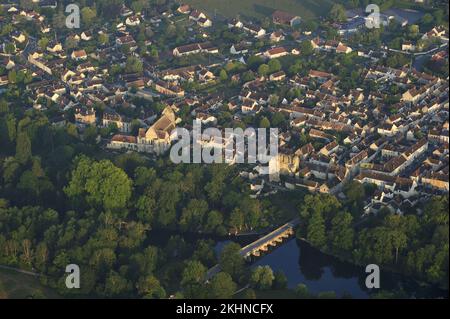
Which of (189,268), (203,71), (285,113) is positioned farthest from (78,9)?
(189,268)

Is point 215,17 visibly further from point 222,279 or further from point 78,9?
point 222,279

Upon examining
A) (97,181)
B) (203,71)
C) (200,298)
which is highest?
(203,71)

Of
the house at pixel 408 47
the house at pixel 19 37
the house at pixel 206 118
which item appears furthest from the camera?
the house at pixel 19 37

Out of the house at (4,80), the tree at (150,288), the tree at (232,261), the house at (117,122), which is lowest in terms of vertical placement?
the tree at (150,288)

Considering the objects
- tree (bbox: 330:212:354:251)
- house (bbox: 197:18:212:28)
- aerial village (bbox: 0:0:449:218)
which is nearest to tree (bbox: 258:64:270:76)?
aerial village (bbox: 0:0:449:218)

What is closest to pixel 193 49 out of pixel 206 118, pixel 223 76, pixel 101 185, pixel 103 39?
pixel 223 76

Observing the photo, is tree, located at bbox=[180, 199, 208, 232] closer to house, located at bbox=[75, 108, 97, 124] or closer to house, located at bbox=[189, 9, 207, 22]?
house, located at bbox=[75, 108, 97, 124]

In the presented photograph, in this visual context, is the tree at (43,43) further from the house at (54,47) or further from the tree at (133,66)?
the tree at (133,66)

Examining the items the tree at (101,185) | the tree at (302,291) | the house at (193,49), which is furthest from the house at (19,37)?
the tree at (302,291)
